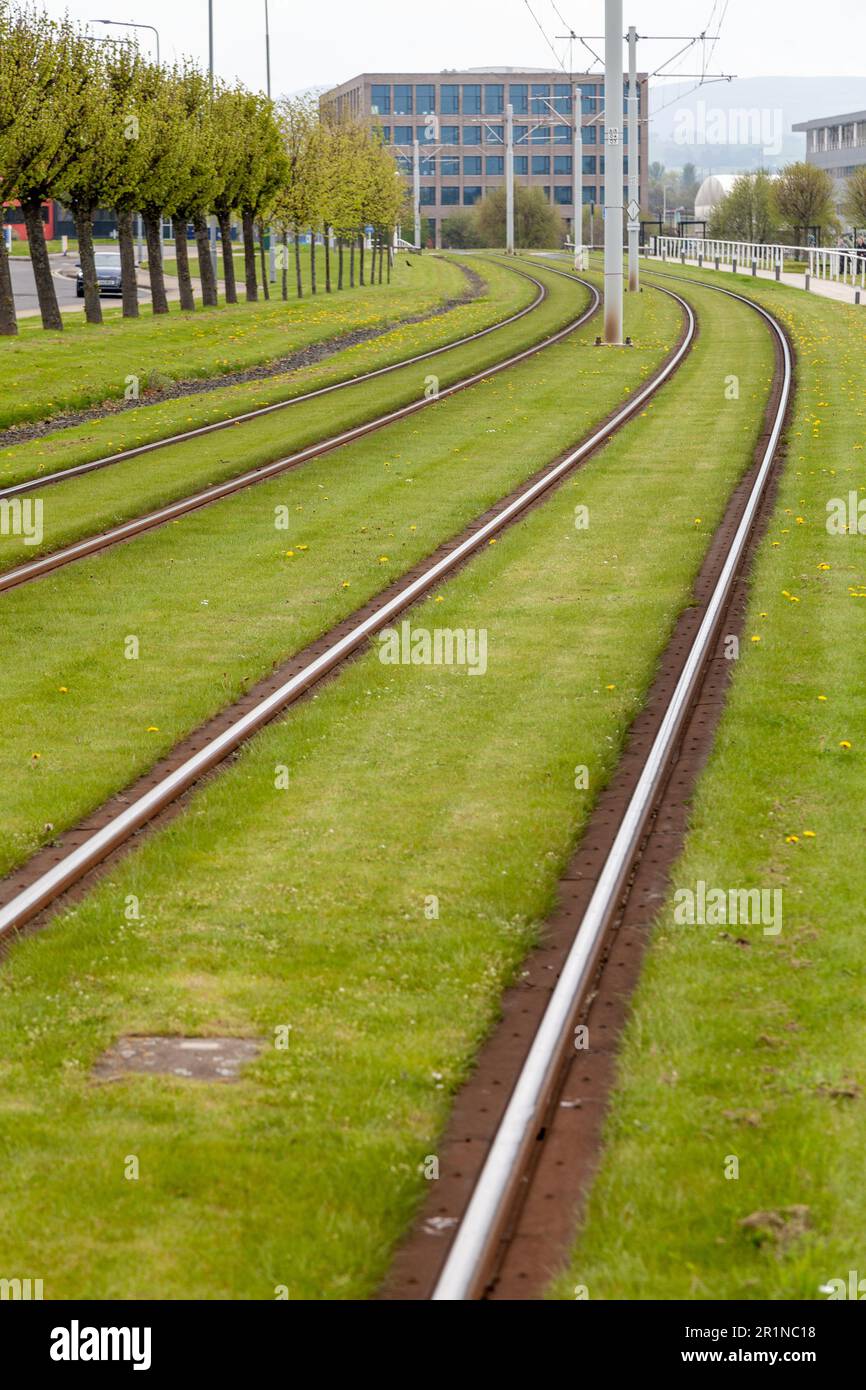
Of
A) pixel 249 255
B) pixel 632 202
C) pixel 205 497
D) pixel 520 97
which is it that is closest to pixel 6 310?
pixel 249 255

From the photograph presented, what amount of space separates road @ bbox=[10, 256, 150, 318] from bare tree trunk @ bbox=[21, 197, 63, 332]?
10819mm

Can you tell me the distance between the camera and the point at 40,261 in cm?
4466

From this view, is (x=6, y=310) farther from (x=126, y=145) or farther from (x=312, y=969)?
(x=312, y=969)

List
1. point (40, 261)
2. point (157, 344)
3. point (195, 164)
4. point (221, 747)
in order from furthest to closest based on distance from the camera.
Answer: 1. point (195, 164)
2. point (40, 261)
3. point (157, 344)
4. point (221, 747)

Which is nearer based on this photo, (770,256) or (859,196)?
(770,256)

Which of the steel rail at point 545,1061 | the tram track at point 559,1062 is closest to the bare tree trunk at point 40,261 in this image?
the steel rail at point 545,1061

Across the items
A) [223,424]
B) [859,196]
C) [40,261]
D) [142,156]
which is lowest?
[223,424]

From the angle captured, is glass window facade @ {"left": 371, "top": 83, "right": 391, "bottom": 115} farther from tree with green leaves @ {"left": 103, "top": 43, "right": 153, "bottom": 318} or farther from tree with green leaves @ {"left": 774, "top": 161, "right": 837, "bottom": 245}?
tree with green leaves @ {"left": 103, "top": 43, "right": 153, "bottom": 318}

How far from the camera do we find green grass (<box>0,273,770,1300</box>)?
564 centimetres

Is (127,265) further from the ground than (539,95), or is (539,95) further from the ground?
(539,95)

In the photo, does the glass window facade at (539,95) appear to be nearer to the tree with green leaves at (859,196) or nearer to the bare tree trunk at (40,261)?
the tree with green leaves at (859,196)

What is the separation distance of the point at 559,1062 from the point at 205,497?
15703 millimetres
